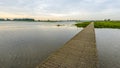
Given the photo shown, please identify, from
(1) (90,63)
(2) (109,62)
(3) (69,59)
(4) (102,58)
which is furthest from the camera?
(4) (102,58)

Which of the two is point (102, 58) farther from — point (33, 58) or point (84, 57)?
point (33, 58)

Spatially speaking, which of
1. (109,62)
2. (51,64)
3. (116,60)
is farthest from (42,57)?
(116,60)

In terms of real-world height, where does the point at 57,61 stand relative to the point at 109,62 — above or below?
above

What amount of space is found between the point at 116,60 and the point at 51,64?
652 cm

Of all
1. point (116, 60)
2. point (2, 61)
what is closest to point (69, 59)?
point (116, 60)

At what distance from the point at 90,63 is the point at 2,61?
763 centimetres

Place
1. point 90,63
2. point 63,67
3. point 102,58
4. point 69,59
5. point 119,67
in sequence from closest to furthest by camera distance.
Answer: point 63,67, point 90,63, point 69,59, point 119,67, point 102,58

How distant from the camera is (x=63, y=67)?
706 centimetres

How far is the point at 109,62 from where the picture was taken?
1012 cm

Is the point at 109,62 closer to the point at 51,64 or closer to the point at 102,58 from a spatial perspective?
the point at 102,58

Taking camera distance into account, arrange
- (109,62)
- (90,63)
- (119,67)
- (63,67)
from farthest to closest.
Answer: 1. (109,62)
2. (119,67)
3. (90,63)
4. (63,67)

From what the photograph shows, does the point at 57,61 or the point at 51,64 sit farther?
the point at 57,61

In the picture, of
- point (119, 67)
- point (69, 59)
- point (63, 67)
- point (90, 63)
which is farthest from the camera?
point (119, 67)

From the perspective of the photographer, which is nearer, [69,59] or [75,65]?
[75,65]
